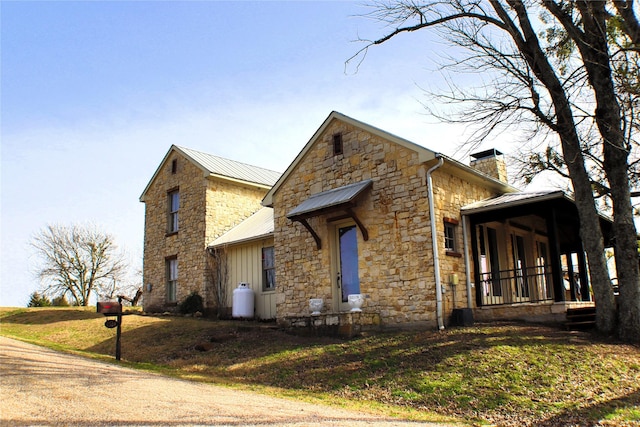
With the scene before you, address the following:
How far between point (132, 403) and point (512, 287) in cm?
1221

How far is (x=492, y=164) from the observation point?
1739 centimetres

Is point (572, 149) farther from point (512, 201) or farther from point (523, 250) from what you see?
point (523, 250)

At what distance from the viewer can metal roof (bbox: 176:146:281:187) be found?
2129 cm

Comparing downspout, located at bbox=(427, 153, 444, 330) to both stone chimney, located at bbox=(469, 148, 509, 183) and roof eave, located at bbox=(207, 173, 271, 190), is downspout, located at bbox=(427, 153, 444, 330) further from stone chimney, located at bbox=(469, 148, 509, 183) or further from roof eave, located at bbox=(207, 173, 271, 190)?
roof eave, located at bbox=(207, 173, 271, 190)

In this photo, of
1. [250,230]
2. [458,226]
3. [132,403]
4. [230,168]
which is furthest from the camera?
[230,168]

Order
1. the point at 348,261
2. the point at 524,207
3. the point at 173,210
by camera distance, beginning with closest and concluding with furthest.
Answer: the point at 524,207, the point at 348,261, the point at 173,210

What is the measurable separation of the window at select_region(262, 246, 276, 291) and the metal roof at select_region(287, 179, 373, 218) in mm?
3893

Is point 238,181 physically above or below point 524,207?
above

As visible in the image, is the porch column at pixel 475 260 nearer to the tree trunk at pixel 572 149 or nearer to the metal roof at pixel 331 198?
the tree trunk at pixel 572 149

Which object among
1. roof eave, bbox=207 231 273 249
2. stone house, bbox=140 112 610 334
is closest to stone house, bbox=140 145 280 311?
roof eave, bbox=207 231 273 249

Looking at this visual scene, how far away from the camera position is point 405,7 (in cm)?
1227

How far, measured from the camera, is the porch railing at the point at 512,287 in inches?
581

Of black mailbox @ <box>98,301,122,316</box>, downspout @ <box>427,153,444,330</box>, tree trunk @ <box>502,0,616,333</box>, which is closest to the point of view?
tree trunk @ <box>502,0,616,333</box>

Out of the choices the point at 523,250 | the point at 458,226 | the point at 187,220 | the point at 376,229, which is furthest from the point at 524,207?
the point at 187,220
